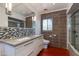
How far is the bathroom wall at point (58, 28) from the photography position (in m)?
1.68

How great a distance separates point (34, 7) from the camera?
159cm

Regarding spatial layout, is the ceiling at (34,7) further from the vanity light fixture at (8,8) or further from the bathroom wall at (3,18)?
the bathroom wall at (3,18)

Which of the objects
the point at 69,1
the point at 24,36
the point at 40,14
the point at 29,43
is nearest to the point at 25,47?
the point at 29,43

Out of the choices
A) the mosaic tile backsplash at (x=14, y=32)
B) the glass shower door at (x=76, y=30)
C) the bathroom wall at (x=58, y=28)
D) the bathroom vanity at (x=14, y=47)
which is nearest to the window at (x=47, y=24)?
the bathroom wall at (x=58, y=28)

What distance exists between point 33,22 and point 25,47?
1.49 ft

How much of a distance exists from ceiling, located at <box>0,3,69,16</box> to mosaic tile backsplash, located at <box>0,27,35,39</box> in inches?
11.2

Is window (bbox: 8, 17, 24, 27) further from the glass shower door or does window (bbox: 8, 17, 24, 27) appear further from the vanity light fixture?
the glass shower door

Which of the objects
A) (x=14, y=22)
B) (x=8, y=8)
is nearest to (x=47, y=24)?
(x=14, y=22)

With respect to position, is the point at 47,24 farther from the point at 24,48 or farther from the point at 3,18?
the point at 3,18

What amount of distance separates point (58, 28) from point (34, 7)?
58 cm

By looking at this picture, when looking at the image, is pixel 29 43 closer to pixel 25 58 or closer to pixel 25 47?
pixel 25 47

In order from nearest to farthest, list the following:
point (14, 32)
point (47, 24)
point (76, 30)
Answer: point (14, 32) < point (47, 24) < point (76, 30)

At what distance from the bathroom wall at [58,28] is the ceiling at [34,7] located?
0.09 m

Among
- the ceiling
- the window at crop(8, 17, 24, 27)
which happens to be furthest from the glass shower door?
the window at crop(8, 17, 24, 27)
